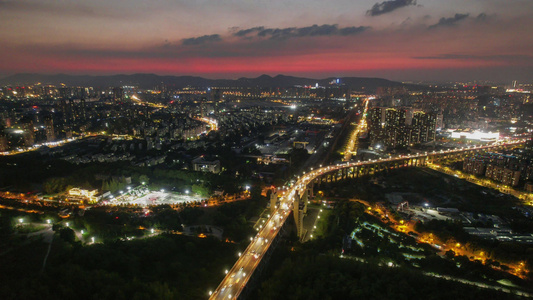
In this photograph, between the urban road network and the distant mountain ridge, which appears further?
the distant mountain ridge

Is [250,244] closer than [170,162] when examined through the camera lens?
Yes

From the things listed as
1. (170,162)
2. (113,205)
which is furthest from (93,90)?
(113,205)

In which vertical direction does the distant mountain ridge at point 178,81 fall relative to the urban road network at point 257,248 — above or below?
above

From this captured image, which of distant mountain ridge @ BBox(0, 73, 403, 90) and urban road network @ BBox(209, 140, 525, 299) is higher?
distant mountain ridge @ BBox(0, 73, 403, 90)

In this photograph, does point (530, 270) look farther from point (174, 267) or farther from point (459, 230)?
point (174, 267)

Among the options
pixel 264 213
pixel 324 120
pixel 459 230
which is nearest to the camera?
pixel 459 230

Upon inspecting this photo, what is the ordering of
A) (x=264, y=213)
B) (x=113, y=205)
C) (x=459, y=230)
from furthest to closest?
(x=113, y=205) < (x=264, y=213) < (x=459, y=230)

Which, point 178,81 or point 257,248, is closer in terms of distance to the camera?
point 257,248

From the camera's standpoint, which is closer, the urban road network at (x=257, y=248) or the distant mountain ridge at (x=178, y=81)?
the urban road network at (x=257, y=248)
